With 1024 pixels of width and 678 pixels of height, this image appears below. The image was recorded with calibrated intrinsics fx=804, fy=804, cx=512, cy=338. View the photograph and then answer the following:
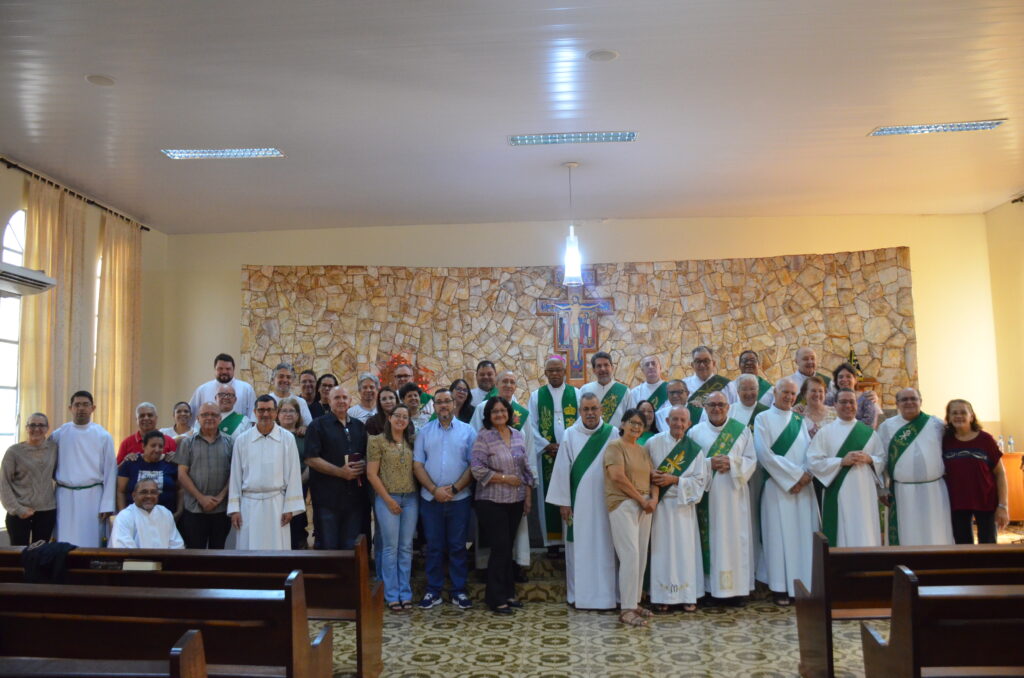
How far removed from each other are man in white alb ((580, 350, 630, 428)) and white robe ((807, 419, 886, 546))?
1.53m

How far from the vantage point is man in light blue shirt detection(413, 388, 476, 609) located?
562cm

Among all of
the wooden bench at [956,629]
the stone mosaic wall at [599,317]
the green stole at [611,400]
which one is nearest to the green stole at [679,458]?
the green stole at [611,400]

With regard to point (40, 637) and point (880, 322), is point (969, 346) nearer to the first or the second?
point (880, 322)

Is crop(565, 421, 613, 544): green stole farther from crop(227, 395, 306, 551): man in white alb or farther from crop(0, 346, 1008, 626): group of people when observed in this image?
crop(227, 395, 306, 551): man in white alb

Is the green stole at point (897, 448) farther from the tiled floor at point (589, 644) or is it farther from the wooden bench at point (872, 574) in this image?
the wooden bench at point (872, 574)

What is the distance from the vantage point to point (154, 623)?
2908 millimetres

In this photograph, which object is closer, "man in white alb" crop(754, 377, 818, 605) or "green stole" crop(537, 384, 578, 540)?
"man in white alb" crop(754, 377, 818, 605)

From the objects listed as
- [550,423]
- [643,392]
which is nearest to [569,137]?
[643,392]

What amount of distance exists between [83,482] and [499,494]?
304 cm

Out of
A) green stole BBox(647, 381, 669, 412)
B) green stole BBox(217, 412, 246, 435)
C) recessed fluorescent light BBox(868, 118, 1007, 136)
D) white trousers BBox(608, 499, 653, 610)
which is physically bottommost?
white trousers BBox(608, 499, 653, 610)

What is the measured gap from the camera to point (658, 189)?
27.9 feet

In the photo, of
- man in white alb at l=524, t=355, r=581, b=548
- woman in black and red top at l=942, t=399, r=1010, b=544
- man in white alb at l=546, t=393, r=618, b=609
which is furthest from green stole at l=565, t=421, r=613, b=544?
woman in black and red top at l=942, t=399, r=1010, b=544

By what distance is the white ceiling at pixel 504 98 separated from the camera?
4750 millimetres

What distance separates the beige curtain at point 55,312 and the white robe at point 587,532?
492 centimetres
